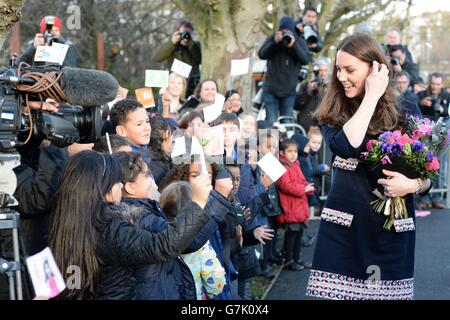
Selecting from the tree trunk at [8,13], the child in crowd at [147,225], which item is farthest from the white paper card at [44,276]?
the tree trunk at [8,13]

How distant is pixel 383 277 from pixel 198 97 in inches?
179

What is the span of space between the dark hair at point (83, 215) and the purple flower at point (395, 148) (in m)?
1.36

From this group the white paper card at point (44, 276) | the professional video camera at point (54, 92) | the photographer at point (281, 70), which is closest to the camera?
the white paper card at point (44, 276)

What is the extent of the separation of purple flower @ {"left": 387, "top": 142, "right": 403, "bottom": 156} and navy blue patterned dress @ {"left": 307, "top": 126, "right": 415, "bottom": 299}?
0.17 meters

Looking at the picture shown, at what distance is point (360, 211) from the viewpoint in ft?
12.4

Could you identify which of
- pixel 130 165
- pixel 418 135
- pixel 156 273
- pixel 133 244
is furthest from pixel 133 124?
pixel 418 135

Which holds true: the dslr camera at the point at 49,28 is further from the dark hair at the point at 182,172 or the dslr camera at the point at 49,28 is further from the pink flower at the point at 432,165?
the pink flower at the point at 432,165

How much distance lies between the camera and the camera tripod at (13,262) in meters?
3.31

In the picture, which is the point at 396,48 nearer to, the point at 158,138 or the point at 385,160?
the point at 158,138

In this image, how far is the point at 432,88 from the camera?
425 inches

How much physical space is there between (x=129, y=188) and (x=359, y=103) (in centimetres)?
133

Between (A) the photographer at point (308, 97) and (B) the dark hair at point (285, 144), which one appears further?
(A) the photographer at point (308, 97)

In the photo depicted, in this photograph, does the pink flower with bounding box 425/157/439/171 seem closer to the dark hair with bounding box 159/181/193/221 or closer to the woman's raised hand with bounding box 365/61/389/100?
the woman's raised hand with bounding box 365/61/389/100

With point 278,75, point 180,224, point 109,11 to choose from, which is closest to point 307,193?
point 278,75
